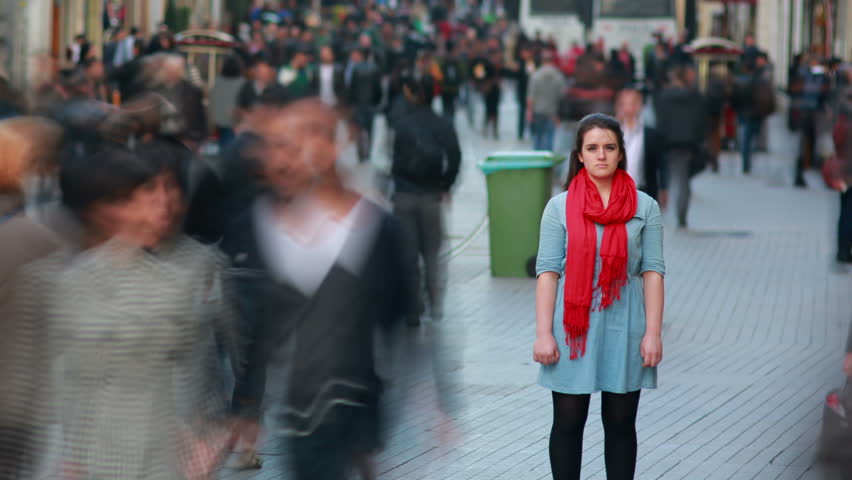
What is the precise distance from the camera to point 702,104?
1830cm

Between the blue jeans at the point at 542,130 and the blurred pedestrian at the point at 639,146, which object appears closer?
the blurred pedestrian at the point at 639,146

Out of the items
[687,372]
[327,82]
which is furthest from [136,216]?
[327,82]

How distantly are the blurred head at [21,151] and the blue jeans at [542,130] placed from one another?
1879 cm

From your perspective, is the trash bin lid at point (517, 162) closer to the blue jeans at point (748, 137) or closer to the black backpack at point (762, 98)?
the blue jeans at point (748, 137)

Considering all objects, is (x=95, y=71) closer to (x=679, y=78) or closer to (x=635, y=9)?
(x=679, y=78)

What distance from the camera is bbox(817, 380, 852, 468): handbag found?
482cm

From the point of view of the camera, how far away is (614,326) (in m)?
5.13

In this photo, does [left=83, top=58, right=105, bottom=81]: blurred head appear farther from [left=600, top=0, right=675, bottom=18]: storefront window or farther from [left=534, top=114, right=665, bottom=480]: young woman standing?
[left=600, top=0, right=675, bottom=18]: storefront window

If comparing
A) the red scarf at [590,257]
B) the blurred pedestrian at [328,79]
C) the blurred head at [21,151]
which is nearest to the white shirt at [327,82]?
the blurred pedestrian at [328,79]

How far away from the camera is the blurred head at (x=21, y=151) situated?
4.84m

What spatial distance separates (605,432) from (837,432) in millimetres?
763

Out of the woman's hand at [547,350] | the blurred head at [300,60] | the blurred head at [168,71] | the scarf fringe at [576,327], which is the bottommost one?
the woman's hand at [547,350]

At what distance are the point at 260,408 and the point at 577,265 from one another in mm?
1771

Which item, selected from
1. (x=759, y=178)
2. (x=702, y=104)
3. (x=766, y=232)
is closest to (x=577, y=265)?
(x=766, y=232)
